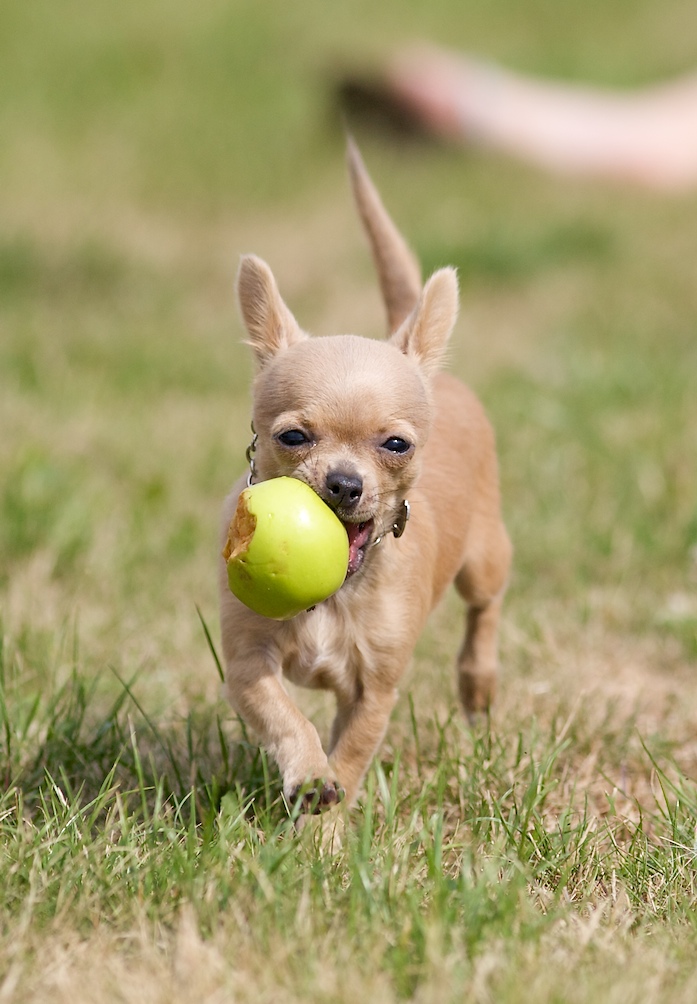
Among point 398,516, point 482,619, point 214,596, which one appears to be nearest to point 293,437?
point 398,516

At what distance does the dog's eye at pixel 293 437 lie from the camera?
2600 mm

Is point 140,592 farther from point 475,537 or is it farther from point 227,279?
point 227,279

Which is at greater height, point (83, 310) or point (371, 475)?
point (371, 475)

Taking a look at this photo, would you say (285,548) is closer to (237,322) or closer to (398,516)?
(398,516)

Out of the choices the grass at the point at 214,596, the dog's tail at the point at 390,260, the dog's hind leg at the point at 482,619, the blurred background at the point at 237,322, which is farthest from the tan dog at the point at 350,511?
the blurred background at the point at 237,322

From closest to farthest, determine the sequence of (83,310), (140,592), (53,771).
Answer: (53,771), (140,592), (83,310)

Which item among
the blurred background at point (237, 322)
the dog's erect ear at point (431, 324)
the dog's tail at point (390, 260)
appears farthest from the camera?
the blurred background at point (237, 322)

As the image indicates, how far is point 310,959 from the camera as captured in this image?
2.13 meters

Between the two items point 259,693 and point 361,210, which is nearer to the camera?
point 259,693

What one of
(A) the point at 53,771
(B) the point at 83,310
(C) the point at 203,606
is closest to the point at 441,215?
(B) the point at 83,310

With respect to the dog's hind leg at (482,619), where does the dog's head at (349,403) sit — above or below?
above

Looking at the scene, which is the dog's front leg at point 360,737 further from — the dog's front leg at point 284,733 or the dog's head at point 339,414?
the dog's head at point 339,414

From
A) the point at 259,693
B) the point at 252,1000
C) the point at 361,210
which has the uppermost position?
the point at 361,210

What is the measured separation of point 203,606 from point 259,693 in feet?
5.23
